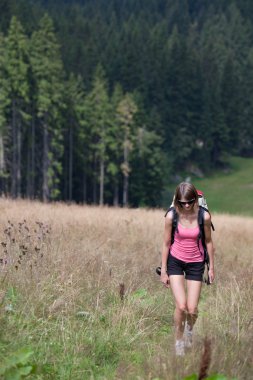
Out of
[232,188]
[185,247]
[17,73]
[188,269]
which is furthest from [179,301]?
[232,188]

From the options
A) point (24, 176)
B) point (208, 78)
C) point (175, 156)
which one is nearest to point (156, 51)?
point (208, 78)

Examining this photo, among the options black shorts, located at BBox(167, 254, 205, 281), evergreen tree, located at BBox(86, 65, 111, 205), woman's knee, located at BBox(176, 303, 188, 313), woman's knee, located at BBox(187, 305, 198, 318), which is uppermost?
evergreen tree, located at BBox(86, 65, 111, 205)

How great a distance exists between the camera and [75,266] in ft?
26.3

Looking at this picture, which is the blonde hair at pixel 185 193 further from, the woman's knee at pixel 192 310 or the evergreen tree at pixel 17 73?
the evergreen tree at pixel 17 73

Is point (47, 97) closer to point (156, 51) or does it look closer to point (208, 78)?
point (156, 51)

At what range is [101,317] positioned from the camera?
21.9 feet

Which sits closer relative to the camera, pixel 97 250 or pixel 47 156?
pixel 97 250

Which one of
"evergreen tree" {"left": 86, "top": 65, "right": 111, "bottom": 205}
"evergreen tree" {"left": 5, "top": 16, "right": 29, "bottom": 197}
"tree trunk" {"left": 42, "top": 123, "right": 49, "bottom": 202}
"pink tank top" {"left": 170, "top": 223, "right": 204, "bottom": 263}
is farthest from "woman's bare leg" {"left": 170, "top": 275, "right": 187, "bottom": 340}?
"evergreen tree" {"left": 86, "top": 65, "right": 111, "bottom": 205}

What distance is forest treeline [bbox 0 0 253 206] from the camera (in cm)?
4106

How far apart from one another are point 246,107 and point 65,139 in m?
45.5

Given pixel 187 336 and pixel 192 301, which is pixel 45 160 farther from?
pixel 187 336

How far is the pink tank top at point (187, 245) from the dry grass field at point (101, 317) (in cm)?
63

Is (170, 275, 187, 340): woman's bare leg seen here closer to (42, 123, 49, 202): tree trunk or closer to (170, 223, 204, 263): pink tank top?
(170, 223, 204, 263): pink tank top

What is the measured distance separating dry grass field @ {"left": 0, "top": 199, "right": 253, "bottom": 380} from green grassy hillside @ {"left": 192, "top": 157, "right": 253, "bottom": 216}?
152 feet
